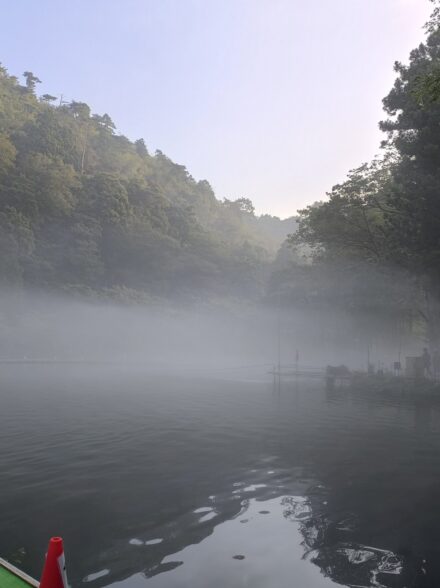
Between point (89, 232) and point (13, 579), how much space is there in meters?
68.8

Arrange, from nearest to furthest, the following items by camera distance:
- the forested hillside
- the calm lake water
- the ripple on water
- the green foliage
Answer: the ripple on water, the calm lake water, the green foliage, the forested hillside

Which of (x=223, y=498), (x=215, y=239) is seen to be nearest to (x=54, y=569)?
(x=223, y=498)

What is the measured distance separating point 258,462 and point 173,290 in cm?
7072

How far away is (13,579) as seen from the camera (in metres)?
4.32

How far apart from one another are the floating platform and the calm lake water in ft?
2.33

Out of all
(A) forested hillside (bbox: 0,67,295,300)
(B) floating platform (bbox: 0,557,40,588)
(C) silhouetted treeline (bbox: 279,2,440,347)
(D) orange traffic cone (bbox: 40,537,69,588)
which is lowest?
(B) floating platform (bbox: 0,557,40,588)

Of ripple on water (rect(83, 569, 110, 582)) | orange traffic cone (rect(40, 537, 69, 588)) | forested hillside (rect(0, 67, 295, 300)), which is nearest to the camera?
orange traffic cone (rect(40, 537, 69, 588))

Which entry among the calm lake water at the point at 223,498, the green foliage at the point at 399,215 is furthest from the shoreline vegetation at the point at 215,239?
the calm lake water at the point at 223,498

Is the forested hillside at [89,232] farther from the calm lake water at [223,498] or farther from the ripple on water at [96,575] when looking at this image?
the ripple on water at [96,575]

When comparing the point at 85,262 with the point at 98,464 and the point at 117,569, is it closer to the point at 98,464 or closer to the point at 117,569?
the point at 98,464

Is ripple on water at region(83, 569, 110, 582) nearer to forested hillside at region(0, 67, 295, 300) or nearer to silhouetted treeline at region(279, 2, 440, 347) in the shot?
silhouetted treeline at region(279, 2, 440, 347)

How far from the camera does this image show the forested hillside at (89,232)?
6250 centimetres

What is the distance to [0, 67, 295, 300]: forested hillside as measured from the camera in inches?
2461

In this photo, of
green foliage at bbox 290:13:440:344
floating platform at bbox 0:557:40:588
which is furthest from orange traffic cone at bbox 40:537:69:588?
green foliage at bbox 290:13:440:344
